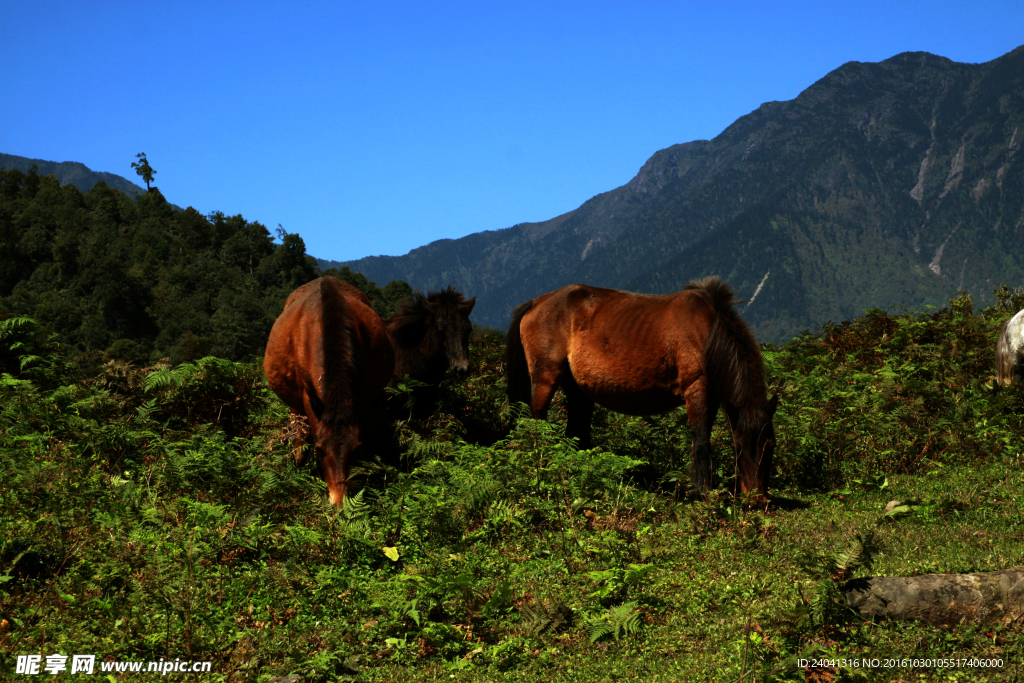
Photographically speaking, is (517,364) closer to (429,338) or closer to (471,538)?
(429,338)

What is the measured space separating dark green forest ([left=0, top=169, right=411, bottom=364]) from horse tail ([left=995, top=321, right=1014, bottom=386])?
39.3 meters

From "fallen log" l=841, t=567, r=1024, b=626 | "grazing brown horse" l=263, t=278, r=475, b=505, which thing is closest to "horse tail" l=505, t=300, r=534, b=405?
"grazing brown horse" l=263, t=278, r=475, b=505

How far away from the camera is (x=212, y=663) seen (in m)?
4.73

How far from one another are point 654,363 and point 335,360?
3.94 metres

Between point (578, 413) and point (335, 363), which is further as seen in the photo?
point (578, 413)

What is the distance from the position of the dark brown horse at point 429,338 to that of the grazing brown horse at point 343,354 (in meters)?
0.02

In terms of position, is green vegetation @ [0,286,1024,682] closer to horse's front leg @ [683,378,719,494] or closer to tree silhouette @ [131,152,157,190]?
horse's front leg @ [683,378,719,494]

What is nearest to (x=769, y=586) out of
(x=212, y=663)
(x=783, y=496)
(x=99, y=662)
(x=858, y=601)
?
(x=858, y=601)

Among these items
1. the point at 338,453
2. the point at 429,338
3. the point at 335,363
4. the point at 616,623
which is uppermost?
the point at 429,338

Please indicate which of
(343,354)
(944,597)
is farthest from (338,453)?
(944,597)

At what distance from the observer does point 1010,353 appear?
36.2 ft

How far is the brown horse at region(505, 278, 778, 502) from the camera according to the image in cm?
802

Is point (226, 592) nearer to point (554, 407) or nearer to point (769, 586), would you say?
point (769, 586)

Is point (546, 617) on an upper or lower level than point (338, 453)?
lower
